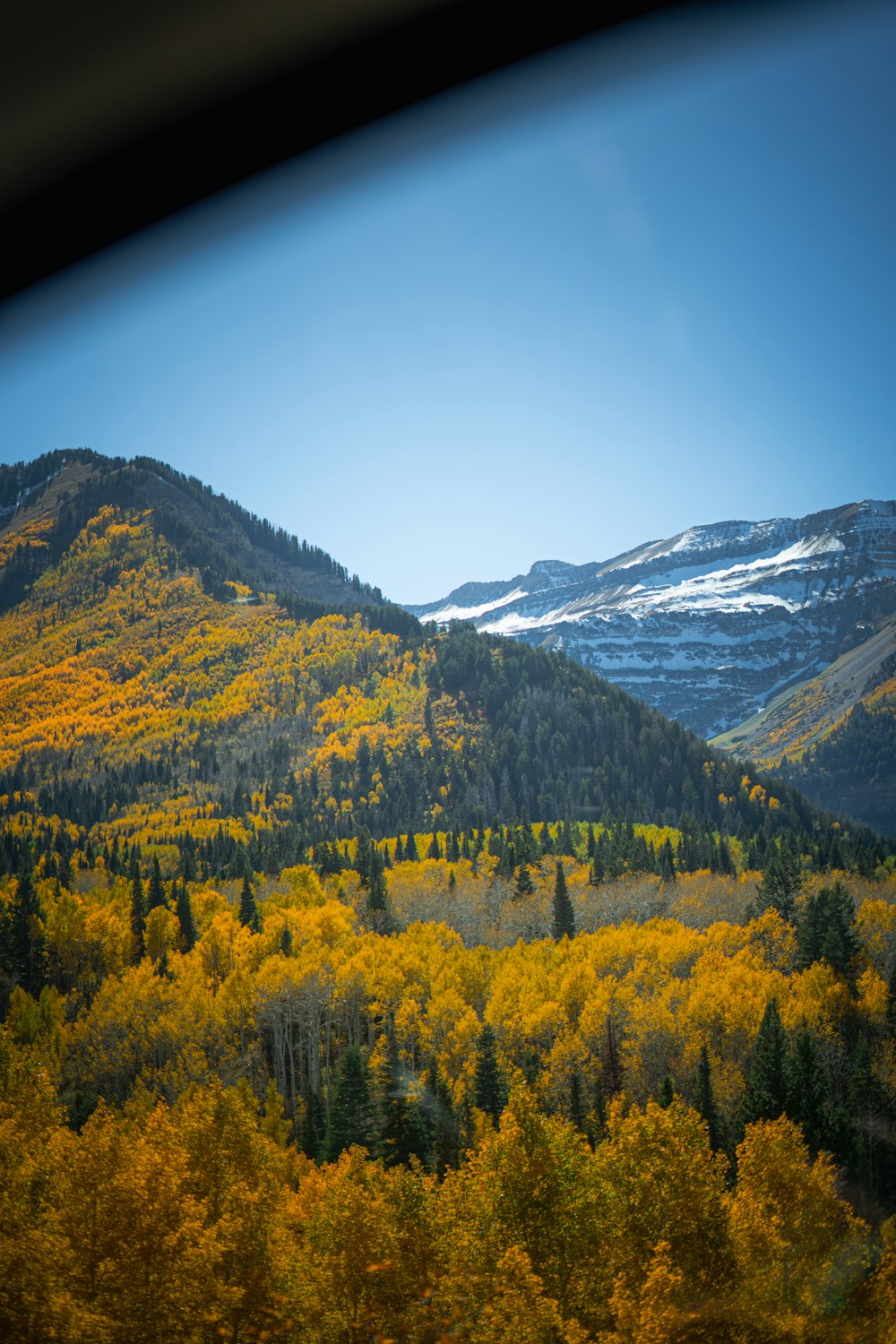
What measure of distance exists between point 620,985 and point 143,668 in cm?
15274

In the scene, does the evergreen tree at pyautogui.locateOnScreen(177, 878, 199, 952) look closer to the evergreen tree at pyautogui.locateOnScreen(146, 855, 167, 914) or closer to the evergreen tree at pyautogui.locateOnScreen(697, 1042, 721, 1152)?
the evergreen tree at pyautogui.locateOnScreen(146, 855, 167, 914)

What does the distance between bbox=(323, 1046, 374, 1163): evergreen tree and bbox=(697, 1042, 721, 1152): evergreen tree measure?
7.92 m

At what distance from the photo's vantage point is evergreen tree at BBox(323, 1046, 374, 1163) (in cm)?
2092

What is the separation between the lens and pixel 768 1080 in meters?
20.7

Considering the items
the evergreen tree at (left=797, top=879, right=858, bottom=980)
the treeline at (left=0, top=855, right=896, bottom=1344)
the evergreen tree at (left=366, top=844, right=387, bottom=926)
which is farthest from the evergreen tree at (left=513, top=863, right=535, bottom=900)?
the evergreen tree at (left=797, top=879, right=858, bottom=980)

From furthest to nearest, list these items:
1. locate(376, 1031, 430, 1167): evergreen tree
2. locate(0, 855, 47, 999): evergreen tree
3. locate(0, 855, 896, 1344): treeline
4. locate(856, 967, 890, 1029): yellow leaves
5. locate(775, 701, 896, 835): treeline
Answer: locate(775, 701, 896, 835): treeline, locate(0, 855, 47, 999): evergreen tree, locate(856, 967, 890, 1029): yellow leaves, locate(376, 1031, 430, 1167): evergreen tree, locate(0, 855, 896, 1344): treeline

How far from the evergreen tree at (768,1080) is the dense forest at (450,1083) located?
0.11 meters

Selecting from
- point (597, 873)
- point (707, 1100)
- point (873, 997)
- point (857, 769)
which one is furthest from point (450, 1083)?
point (857, 769)

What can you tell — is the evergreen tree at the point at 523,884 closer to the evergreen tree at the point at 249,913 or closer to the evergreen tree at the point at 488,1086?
the evergreen tree at the point at 249,913

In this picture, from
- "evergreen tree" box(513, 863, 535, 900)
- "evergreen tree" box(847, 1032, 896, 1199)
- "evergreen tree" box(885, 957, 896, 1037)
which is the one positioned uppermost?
"evergreen tree" box(847, 1032, 896, 1199)

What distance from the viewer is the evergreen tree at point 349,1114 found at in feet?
68.6

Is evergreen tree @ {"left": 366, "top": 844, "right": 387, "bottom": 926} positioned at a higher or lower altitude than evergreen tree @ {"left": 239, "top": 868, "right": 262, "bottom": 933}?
lower

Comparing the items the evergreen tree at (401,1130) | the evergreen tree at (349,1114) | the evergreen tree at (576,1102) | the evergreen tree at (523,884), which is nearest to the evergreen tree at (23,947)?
the evergreen tree at (349,1114)

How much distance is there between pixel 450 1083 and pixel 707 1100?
7.80m
